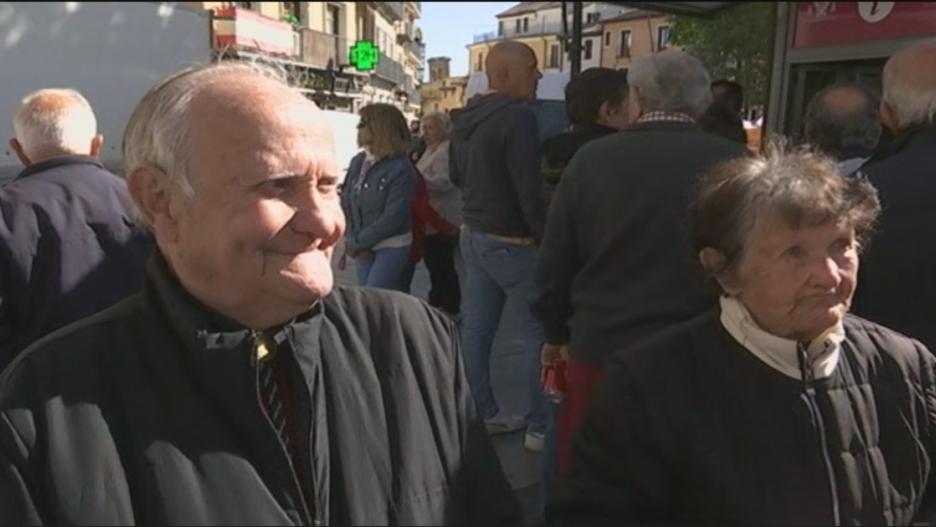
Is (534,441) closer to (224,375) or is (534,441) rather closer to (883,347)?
(883,347)

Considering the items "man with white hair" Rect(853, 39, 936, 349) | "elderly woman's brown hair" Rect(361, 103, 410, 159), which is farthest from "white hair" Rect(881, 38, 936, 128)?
"elderly woman's brown hair" Rect(361, 103, 410, 159)

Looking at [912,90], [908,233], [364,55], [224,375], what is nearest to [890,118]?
[912,90]

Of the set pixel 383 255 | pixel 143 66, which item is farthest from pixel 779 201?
pixel 383 255

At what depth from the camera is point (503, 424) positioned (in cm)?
368

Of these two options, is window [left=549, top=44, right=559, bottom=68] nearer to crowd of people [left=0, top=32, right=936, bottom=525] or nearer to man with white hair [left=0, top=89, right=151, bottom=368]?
man with white hair [left=0, top=89, right=151, bottom=368]

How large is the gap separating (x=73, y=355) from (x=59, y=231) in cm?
134

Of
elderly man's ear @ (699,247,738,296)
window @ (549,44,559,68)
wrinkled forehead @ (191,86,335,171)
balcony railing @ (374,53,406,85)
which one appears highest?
window @ (549,44,559,68)

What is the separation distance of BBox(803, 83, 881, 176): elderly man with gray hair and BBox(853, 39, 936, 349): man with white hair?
524 millimetres

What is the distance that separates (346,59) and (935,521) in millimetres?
1973

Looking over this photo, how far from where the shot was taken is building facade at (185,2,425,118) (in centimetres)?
125

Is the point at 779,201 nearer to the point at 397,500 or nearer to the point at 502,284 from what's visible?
the point at 397,500

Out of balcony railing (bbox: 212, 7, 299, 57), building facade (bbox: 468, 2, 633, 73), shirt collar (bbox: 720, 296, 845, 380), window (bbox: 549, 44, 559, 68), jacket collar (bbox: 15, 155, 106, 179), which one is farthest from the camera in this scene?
window (bbox: 549, 44, 559, 68)

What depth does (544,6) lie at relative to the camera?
13.2 ft

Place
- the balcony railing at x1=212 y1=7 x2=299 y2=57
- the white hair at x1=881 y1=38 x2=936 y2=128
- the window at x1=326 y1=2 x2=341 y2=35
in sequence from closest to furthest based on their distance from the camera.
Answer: the balcony railing at x1=212 y1=7 x2=299 y2=57
the window at x1=326 y1=2 x2=341 y2=35
the white hair at x1=881 y1=38 x2=936 y2=128
